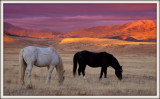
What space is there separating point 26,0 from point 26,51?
2.72m

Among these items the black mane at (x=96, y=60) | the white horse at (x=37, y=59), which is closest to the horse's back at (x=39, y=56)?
the white horse at (x=37, y=59)

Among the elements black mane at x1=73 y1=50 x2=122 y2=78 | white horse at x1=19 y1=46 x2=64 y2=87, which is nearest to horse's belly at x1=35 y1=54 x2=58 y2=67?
white horse at x1=19 y1=46 x2=64 y2=87

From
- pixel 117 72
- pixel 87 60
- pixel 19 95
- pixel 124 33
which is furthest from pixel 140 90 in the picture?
pixel 124 33

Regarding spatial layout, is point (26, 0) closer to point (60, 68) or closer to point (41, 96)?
point (60, 68)

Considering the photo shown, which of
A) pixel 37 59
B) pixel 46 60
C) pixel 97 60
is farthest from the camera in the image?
pixel 97 60

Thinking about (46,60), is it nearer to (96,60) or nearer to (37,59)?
(37,59)

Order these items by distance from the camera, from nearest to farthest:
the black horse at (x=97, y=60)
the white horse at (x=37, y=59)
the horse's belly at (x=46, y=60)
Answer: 1. the white horse at (x=37, y=59)
2. the horse's belly at (x=46, y=60)
3. the black horse at (x=97, y=60)

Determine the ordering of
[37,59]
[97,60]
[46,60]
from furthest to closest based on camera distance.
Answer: [97,60] < [46,60] < [37,59]

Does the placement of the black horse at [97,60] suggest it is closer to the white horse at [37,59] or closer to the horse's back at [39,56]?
the white horse at [37,59]

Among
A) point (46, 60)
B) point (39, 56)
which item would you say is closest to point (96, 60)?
point (46, 60)

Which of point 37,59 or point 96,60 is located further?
point 96,60

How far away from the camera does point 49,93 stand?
360 inches

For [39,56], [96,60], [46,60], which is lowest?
[96,60]

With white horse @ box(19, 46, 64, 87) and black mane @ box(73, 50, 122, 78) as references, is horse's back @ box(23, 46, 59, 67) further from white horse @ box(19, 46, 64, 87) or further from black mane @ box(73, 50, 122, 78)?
black mane @ box(73, 50, 122, 78)
